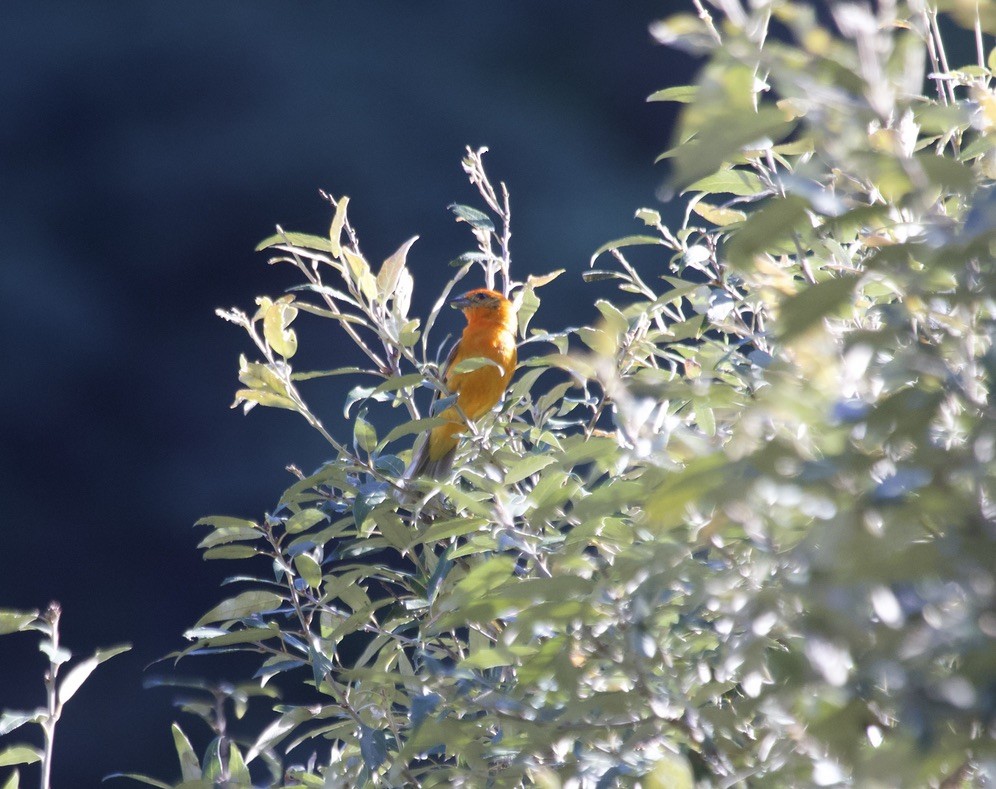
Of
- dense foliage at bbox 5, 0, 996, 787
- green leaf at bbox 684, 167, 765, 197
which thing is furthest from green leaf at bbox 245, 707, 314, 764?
green leaf at bbox 684, 167, 765, 197

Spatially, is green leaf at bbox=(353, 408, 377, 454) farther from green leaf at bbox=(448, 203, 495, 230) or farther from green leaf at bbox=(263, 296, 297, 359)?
green leaf at bbox=(448, 203, 495, 230)

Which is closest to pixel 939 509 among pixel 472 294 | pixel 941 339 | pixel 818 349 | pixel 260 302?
pixel 818 349

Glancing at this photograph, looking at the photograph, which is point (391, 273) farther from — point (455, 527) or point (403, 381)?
point (455, 527)

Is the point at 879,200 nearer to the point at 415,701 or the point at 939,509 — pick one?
the point at 939,509

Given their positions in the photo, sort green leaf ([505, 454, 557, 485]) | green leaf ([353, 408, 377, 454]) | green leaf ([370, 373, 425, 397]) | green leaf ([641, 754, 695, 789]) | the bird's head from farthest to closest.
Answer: the bird's head, green leaf ([353, 408, 377, 454]), green leaf ([370, 373, 425, 397]), green leaf ([505, 454, 557, 485]), green leaf ([641, 754, 695, 789])

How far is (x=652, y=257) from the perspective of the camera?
150 inches

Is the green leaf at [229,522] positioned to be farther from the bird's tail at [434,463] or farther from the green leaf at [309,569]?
the bird's tail at [434,463]

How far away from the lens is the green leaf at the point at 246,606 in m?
1.51

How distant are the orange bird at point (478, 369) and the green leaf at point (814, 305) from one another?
209 cm

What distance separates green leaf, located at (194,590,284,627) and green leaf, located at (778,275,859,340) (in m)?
1.04

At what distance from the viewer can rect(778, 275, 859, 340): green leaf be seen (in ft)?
2.13

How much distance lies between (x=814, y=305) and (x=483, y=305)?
284cm

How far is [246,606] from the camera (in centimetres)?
152

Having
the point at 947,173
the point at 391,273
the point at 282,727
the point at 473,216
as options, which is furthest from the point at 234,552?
the point at 947,173
